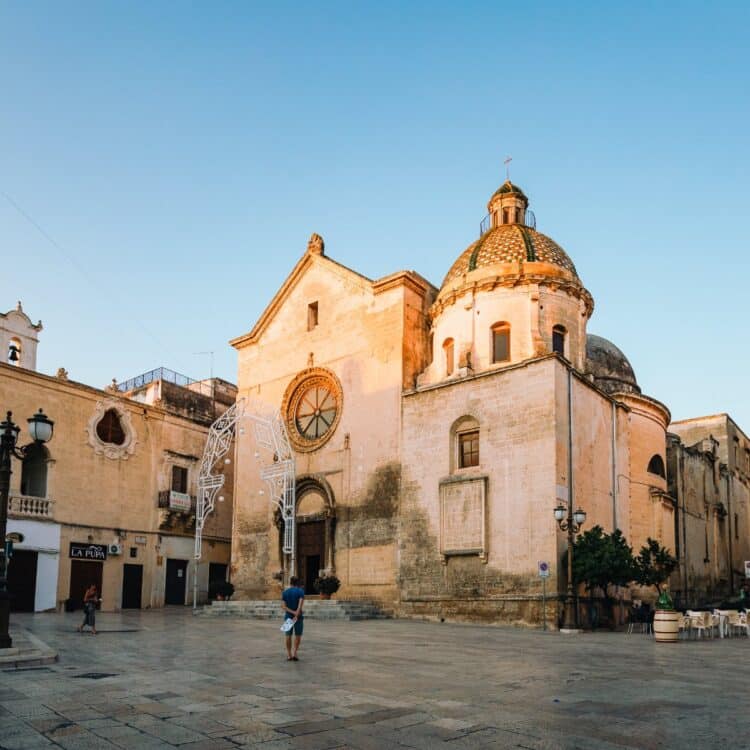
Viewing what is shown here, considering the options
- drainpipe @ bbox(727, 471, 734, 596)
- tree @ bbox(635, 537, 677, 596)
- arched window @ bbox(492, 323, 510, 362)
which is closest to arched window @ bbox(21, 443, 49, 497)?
arched window @ bbox(492, 323, 510, 362)

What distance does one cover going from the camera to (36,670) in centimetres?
1136

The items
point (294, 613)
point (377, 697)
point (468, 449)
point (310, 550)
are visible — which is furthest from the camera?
point (310, 550)

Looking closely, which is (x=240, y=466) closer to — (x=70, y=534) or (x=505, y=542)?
(x=70, y=534)

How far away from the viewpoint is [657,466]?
32562 mm

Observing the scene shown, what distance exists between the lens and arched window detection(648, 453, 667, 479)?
Result: 105 ft

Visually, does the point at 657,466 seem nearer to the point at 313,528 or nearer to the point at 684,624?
the point at 684,624

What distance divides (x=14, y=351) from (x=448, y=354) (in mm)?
19786

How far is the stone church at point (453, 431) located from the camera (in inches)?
1011

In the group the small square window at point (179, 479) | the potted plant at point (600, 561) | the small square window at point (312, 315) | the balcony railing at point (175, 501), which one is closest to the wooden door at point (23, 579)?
the balcony railing at point (175, 501)

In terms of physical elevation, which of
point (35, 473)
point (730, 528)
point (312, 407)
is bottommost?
point (730, 528)

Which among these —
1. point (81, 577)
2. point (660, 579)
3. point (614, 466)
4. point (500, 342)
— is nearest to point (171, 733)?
point (660, 579)

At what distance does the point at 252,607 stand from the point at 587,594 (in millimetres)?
11553

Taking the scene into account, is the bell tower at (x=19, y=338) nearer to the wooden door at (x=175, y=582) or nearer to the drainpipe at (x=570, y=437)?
the wooden door at (x=175, y=582)

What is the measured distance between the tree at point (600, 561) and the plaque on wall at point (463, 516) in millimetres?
3265
